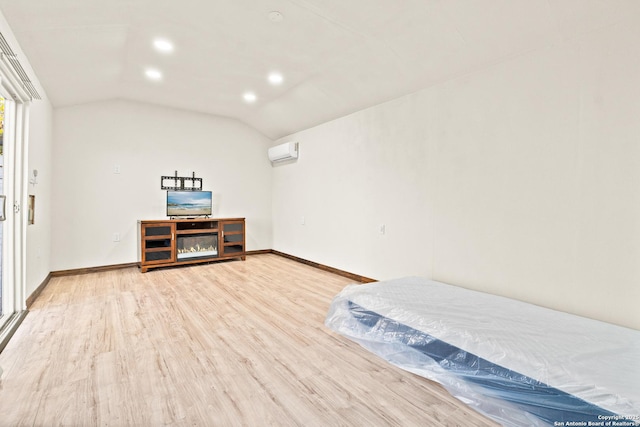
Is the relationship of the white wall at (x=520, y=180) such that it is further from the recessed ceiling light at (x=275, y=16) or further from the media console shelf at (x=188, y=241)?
the media console shelf at (x=188, y=241)

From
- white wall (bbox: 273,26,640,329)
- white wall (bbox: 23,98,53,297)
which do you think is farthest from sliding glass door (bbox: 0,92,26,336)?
white wall (bbox: 273,26,640,329)

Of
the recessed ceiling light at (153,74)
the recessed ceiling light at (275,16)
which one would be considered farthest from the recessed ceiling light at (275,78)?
the recessed ceiling light at (153,74)

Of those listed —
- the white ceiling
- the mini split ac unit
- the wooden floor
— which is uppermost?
the white ceiling

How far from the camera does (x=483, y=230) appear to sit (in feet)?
9.05

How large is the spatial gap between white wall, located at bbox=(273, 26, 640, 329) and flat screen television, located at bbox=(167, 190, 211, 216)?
8.68 ft

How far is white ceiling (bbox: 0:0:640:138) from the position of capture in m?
2.16

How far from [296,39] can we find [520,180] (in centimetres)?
225

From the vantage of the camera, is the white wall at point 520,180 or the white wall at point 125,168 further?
the white wall at point 125,168

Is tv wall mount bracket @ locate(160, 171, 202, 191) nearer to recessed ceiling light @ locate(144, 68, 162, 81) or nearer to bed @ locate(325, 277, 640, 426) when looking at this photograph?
recessed ceiling light @ locate(144, 68, 162, 81)

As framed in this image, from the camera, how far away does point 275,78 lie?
12.1 ft

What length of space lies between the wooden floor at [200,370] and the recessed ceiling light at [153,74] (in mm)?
2576

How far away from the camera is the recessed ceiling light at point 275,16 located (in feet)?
7.89

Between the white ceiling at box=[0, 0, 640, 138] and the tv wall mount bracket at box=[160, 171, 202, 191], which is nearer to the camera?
the white ceiling at box=[0, 0, 640, 138]

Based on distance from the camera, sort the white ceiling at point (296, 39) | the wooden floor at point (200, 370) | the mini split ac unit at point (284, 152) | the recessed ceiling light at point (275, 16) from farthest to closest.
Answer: the mini split ac unit at point (284, 152)
the recessed ceiling light at point (275, 16)
the white ceiling at point (296, 39)
the wooden floor at point (200, 370)
